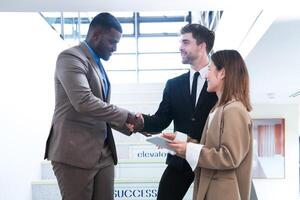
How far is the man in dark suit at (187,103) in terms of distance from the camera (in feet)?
6.69

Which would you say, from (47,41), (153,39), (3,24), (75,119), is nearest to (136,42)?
(153,39)

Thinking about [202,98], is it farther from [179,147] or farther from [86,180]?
[86,180]

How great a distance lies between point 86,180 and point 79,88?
1.45 feet

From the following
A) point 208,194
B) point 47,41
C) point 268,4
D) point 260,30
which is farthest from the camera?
point 47,41

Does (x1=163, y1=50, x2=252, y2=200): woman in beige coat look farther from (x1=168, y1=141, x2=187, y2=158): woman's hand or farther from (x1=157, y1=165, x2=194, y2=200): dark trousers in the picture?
(x1=157, y1=165, x2=194, y2=200): dark trousers

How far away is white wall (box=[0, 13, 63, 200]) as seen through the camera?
8.25 ft

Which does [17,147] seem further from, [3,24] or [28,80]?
[3,24]

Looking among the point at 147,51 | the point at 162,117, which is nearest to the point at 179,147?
the point at 162,117

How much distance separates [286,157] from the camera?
21.5 ft

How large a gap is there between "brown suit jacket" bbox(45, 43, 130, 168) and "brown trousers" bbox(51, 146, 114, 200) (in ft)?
0.13

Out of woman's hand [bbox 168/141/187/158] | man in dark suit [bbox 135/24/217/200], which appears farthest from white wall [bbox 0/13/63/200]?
woman's hand [bbox 168/141/187/158]

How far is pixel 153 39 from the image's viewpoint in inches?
345

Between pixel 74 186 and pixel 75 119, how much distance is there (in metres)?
0.31

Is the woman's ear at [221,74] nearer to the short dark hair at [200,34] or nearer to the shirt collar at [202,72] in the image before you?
the shirt collar at [202,72]
